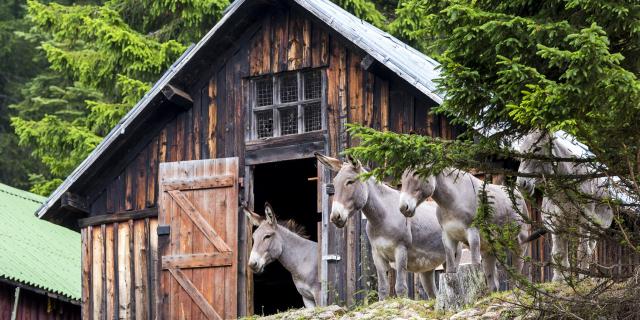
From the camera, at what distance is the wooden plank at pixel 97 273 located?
877 inches

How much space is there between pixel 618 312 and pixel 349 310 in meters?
4.53

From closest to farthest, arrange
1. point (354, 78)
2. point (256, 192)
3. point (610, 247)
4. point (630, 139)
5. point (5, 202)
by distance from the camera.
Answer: point (630, 139) < point (610, 247) < point (354, 78) < point (256, 192) < point (5, 202)

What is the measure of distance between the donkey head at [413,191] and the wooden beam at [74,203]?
6.70 m

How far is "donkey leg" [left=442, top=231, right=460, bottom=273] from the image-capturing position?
17344 mm

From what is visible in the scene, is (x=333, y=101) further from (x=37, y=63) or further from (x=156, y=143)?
(x=37, y=63)

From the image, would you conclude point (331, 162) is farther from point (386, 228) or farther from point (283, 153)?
point (283, 153)

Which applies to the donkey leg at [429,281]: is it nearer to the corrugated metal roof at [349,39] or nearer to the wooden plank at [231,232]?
the corrugated metal roof at [349,39]

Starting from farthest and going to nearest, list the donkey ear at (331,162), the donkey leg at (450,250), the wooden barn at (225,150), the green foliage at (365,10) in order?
1. the green foliage at (365,10)
2. the wooden barn at (225,150)
3. the donkey ear at (331,162)
4. the donkey leg at (450,250)

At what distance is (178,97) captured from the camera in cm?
2159

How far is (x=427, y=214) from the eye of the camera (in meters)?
19.2

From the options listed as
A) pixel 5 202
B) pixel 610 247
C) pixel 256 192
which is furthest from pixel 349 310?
pixel 5 202

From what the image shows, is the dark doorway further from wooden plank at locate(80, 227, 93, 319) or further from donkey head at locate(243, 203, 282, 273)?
donkey head at locate(243, 203, 282, 273)

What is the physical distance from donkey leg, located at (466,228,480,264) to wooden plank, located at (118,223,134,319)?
6475 mm

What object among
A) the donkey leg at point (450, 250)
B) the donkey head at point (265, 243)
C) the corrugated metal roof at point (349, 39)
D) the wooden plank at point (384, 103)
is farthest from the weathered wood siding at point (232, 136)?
the donkey leg at point (450, 250)
